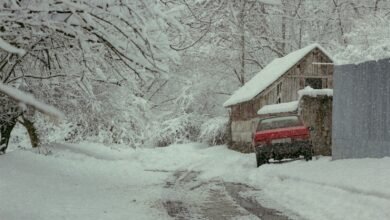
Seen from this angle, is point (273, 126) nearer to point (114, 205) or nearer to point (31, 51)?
point (114, 205)

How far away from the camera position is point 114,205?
428 inches

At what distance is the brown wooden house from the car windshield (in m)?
11.1

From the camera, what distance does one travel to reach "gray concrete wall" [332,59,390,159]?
1455 centimetres

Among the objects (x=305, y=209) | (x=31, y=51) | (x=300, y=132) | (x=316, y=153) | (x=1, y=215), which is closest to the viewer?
(x=31, y=51)

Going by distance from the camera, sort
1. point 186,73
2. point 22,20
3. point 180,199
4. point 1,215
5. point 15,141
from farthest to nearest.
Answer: point 186,73, point 15,141, point 180,199, point 1,215, point 22,20

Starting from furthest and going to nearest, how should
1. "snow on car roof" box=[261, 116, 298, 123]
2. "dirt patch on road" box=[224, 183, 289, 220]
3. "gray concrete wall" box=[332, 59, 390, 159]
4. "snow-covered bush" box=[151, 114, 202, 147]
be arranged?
"snow-covered bush" box=[151, 114, 202, 147]
"snow on car roof" box=[261, 116, 298, 123]
"gray concrete wall" box=[332, 59, 390, 159]
"dirt patch on road" box=[224, 183, 289, 220]

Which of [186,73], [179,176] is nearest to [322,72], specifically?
[186,73]

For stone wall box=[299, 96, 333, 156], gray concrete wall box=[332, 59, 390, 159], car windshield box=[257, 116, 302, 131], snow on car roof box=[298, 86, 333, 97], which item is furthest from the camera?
stone wall box=[299, 96, 333, 156]

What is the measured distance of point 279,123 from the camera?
1948 cm

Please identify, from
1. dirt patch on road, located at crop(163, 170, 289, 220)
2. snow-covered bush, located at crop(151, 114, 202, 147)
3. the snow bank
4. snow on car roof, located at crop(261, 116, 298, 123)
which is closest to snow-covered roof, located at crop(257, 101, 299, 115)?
snow on car roof, located at crop(261, 116, 298, 123)

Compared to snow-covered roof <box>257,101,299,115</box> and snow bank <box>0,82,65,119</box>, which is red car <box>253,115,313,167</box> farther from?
snow bank <box>0,82,65,119</box>

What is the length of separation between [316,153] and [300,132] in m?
7.10

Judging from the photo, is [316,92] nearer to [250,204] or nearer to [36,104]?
[250,204]

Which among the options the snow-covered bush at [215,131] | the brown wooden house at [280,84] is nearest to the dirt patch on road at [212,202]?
the brown wooden house at [280,84]
